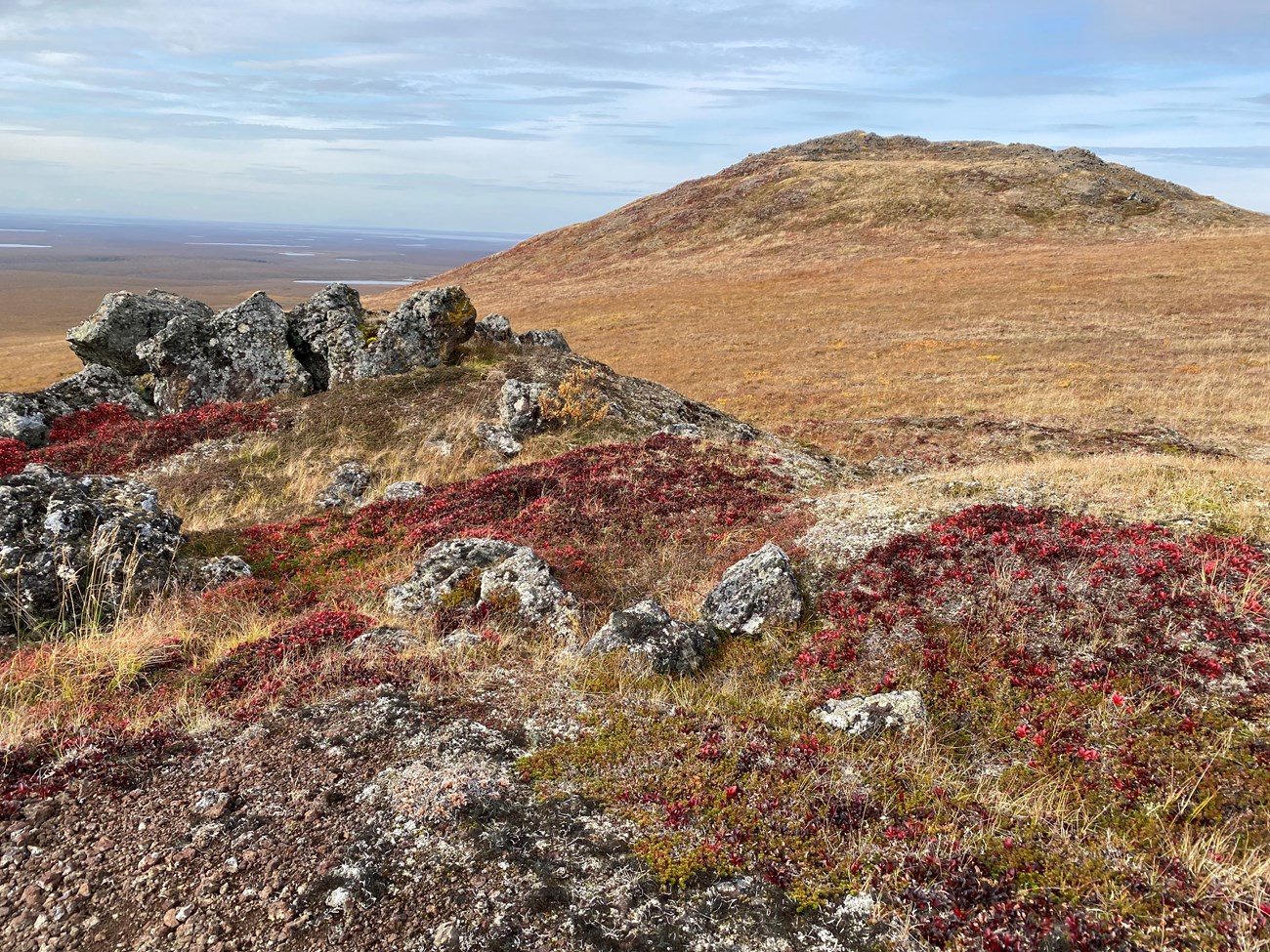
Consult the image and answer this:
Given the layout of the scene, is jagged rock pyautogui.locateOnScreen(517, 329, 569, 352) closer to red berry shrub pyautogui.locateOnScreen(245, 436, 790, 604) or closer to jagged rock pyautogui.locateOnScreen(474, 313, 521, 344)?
jagged rock pyautogui.locateOnScreen(474, 313, 521, 344)

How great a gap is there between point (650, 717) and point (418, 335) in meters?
21.5

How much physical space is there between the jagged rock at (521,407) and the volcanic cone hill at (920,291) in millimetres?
11904

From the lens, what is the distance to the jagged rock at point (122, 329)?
25.6 meters

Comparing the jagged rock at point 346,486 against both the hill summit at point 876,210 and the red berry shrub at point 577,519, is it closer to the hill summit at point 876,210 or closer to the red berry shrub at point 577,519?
the red berry shrub at point 577,519

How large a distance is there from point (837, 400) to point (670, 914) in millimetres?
32618

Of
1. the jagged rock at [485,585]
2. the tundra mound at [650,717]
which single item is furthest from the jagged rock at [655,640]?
the jagged rock at [485,585]

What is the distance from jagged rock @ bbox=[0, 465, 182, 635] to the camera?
10.2 metres

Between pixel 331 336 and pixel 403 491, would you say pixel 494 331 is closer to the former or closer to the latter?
pixel 331 336

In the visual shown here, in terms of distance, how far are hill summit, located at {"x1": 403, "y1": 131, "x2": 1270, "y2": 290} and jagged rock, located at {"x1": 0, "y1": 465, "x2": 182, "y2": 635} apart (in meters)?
→ 83.7

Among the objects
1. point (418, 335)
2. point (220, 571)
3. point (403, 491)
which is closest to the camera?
point (220, 571)

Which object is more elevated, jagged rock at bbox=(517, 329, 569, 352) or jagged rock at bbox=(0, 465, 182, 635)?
jagged rock at bbox=(517, 329, 569, 352)

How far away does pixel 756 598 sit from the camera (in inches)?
416

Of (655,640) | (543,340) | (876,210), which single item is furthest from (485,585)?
(876,210)

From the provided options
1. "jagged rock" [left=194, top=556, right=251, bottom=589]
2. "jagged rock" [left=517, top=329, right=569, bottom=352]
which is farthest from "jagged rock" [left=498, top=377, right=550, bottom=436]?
"jagged rock" [left=194, top=556, right=251, bottom=589]
